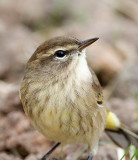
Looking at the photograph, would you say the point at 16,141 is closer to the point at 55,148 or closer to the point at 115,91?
the point at 55,148

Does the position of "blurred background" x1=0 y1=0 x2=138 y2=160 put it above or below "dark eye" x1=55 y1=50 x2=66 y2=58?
below

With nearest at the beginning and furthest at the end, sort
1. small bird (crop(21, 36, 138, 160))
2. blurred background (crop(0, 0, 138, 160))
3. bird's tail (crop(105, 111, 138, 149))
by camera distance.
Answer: small bird (crop(21, 36, 138, 160)) → bird's tail (crop(105, 111, 138, 149)) → blurred background (crop(0, 0, 138, 160))

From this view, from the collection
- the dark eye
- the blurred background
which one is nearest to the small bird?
the dark eye

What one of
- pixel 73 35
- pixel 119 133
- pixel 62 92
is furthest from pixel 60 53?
pixel 73 35

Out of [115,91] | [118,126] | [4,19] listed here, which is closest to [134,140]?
[118,126]

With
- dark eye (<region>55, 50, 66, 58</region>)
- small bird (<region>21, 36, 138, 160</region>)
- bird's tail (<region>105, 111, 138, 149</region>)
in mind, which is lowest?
bird's tail (<region>105, 111, 138, 149</region>)

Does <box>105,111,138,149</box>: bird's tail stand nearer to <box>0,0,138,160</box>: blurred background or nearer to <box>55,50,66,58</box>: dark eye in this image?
<box>0,0,138,160</box>: blurred background

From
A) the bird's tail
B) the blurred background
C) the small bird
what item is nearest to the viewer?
the small bird
